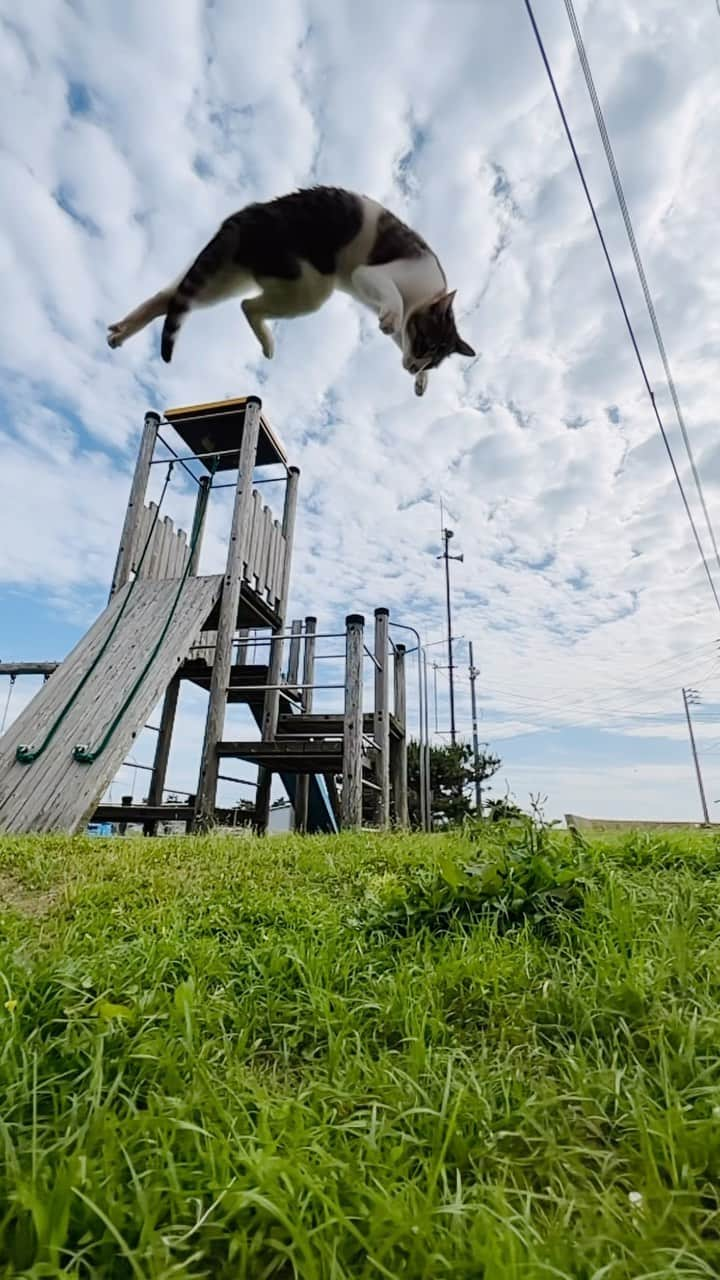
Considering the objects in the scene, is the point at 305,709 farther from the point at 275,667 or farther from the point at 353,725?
the point at 353,725

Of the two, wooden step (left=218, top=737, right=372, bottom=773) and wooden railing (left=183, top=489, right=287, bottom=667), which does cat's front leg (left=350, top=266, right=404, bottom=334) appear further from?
wooden railing (left=183, top=489, right=287, bottom=667)

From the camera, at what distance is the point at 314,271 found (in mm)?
1153

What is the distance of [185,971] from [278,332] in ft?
4.99

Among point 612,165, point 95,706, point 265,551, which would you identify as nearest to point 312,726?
point 265,551

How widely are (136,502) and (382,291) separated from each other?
575 cm

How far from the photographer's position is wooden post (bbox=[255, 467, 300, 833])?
257 inches

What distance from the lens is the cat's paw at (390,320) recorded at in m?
1.17

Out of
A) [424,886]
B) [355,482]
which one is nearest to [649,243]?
[355,482]

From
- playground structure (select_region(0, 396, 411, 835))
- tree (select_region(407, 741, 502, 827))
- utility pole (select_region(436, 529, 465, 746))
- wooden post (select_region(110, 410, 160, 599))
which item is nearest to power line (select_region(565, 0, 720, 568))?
playground structure (select_region(0, 396, 411, 835))

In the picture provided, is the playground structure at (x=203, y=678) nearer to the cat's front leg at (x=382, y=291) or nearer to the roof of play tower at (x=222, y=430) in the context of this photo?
the roof of play tower at (x=222, y=430)

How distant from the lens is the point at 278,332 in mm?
1370

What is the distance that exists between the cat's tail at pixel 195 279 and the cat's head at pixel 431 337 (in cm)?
34

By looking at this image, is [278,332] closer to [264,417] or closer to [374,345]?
[374,345]

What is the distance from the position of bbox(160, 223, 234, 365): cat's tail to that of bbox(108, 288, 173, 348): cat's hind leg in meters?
0.07
